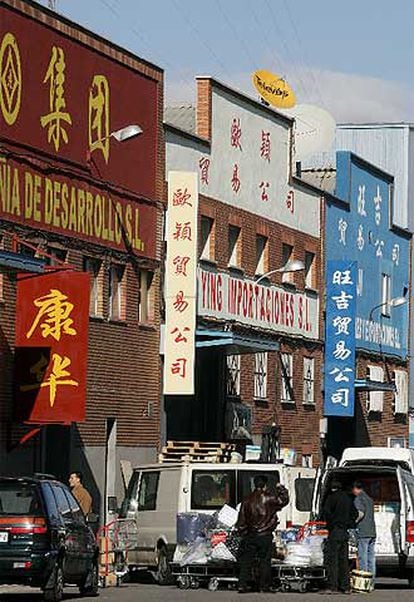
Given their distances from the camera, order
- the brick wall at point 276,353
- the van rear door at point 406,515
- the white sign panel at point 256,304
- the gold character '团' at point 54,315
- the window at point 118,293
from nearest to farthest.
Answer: the van rear door at point 406,515
the gold character '团' at point 54,315
the window at point 118,293
the white sign panel at point 256,304
the brick wall at point 276,353

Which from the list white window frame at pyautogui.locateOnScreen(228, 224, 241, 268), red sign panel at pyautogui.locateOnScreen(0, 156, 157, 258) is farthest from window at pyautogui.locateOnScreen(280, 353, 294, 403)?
red sign panel at pyautogui.locateOnScreen(0, 156, 157, 258)

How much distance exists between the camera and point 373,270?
5756 cm

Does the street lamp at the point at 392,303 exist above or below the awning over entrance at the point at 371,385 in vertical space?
above

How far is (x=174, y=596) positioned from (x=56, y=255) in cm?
1142

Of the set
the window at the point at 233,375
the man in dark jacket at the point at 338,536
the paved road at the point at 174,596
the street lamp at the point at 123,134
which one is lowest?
the paved road at the point at 174,596

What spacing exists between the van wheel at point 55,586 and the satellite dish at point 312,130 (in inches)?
1291

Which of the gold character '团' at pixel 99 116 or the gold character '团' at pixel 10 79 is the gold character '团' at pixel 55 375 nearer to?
the gold character '团' at pixel 10 79

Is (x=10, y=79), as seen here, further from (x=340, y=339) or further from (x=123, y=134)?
(x=340, y=339)

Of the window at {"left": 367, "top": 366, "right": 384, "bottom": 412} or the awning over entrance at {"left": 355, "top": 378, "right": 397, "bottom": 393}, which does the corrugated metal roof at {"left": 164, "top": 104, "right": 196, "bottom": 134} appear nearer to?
the awning over entrance at {"left": 355, "top": 378, "right": 397, "bottom": 393}

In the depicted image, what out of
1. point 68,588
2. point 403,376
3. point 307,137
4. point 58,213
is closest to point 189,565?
point 68,588

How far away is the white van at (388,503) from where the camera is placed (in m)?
29.8

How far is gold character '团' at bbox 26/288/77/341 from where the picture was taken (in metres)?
33.1

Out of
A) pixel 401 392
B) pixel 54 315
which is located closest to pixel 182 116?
pixel 54 315

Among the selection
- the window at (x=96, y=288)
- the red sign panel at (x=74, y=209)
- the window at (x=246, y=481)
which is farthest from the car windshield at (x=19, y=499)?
the window at (x=96, y=288)
